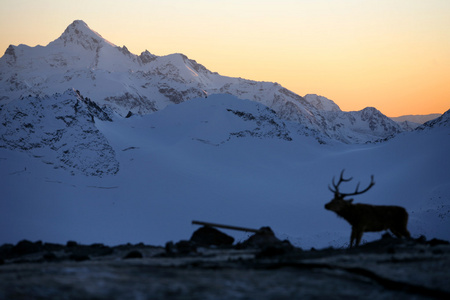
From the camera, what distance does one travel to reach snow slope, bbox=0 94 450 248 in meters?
35.0

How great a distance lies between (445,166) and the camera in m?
52.7

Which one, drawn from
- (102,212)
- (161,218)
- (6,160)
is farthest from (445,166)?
(6,160)

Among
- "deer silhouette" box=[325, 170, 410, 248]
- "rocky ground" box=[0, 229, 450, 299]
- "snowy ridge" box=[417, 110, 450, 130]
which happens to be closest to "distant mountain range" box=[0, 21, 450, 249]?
"snowy ridge" box=[417, 110, 450, 130]

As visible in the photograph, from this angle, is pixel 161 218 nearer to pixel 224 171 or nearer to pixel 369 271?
pixel 224 171

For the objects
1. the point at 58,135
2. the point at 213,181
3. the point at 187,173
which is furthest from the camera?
the point at 58,135

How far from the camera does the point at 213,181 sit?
171 feet

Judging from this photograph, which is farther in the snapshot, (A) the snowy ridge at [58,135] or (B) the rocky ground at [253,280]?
(A) the snowy ridge at [58,135]

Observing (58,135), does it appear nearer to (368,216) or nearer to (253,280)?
(368,216)

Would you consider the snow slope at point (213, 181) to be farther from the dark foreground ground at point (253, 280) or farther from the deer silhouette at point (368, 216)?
the dark foreground ground at point (253, 280)

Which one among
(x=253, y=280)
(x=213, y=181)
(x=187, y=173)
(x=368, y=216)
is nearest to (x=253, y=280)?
(x=253, y=280)

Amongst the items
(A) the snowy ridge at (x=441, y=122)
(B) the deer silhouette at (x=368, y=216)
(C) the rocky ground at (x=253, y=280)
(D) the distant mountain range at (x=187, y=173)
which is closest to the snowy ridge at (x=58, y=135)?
(D) the distant mountain range at (x=187, y=173)

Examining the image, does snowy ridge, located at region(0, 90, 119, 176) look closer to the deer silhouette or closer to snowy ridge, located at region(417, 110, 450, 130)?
the deer silhouette

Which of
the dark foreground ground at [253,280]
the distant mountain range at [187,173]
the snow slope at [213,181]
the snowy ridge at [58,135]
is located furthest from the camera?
the snowy ridge at [58,135]

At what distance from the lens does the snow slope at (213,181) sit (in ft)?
115
